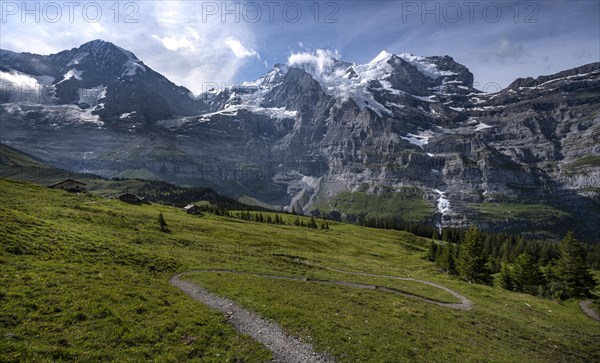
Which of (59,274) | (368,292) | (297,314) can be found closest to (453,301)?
(368,292)

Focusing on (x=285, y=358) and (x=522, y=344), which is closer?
(x=285, y=358)

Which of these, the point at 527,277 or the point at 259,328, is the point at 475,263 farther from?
the point at 259,328

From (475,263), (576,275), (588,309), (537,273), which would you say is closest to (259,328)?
(588,309)

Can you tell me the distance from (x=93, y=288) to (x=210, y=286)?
11.0 m

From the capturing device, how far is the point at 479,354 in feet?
81.9

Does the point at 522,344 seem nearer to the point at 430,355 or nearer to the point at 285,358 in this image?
the point at 430,355

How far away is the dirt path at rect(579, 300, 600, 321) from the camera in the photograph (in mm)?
52300

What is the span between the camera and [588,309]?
57.1m

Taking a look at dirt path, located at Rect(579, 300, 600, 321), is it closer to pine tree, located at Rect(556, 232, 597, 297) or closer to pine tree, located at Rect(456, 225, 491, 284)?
pine tree, located at Rect(556, 232, 597, 297)

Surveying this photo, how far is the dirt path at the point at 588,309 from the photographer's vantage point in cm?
5230

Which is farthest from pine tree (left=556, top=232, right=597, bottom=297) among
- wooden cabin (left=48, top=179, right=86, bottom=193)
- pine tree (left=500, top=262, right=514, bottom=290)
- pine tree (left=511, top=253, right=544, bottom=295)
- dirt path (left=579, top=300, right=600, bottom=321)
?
wooden cabin (left=48, top=179, right=86, bottom=193)

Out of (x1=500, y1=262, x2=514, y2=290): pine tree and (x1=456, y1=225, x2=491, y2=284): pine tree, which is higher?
(x1=456, y1=225, x2=491, y2=284): pine tree

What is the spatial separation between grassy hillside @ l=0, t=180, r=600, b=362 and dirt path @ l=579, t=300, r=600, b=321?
309 inches

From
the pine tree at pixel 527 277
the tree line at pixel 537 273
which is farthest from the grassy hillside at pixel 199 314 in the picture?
the pine tree at pixel 527 277
